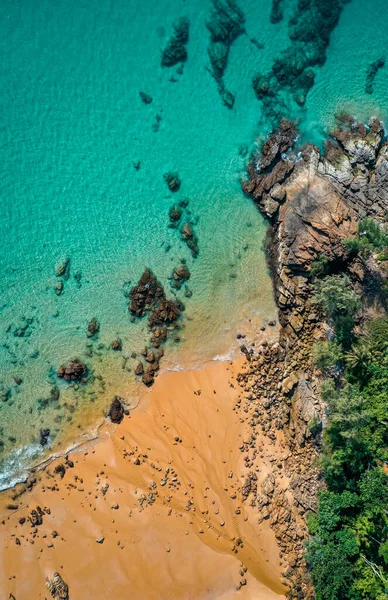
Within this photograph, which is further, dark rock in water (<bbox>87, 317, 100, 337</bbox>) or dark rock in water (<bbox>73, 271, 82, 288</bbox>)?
dark rock in water (<bbox>73, 271, 82, 288</bbox>)

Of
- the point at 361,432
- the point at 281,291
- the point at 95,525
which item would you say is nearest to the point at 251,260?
the point at 281,291

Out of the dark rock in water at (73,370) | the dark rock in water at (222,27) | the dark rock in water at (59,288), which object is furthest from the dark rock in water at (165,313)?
the dark rock in water at (222,27)

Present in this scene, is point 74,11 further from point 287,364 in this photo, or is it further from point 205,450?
point 205,450

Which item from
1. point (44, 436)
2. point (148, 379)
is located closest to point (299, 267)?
point (148, 379)

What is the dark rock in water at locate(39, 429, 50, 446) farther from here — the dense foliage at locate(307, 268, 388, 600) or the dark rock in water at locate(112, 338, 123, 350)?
the dense foliage at locate(307, 268, 388, 600)

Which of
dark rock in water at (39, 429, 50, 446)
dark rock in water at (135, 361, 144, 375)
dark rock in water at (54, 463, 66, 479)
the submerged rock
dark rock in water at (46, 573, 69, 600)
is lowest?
dark rock in water at (46, 573, 69, 600)

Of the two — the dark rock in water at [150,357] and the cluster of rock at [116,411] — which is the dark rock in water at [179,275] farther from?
the cluster of rock at [116,411]

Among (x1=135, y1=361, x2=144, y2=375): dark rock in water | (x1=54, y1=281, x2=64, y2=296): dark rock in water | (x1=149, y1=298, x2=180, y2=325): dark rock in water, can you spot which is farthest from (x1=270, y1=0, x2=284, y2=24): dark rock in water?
(x1=135, y1=361, x2=144, y2=375): dark rock in water

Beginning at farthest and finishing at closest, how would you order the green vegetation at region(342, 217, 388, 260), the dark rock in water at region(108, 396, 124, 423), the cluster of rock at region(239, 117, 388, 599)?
the dark rock in water at region(108, 396, 124, 423) → the cluster of rock at region(239, 117, 388, 599) → the green vegetation at region(342, 217, 388, 260)
